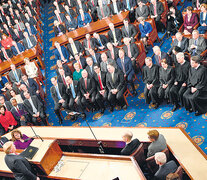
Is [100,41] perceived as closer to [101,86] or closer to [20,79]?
[101,86]

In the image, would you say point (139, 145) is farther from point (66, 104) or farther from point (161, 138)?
point (66, 104)

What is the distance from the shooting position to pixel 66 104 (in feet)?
19.1

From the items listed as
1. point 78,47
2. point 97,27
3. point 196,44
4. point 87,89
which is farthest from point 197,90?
point 97,27

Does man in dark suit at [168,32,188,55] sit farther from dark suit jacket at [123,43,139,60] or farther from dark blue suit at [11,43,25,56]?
dark blue suit at [11,43,25,56]

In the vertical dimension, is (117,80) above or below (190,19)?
below

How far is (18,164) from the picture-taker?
331 centimetres

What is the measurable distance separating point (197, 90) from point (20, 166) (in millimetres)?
3334

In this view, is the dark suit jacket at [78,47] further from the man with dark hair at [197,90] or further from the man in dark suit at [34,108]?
the man with dark hair at [197,90]

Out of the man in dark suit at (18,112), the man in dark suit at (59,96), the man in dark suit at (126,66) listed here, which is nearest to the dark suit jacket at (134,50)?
the man in dark suit at (126,66)

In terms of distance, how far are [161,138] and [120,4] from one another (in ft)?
20.4

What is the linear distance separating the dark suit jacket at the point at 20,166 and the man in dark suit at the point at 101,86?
2.53 m

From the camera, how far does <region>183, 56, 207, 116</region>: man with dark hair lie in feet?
13.9

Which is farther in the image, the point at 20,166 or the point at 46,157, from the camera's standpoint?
the point at 46,157

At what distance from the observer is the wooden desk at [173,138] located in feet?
9.06
